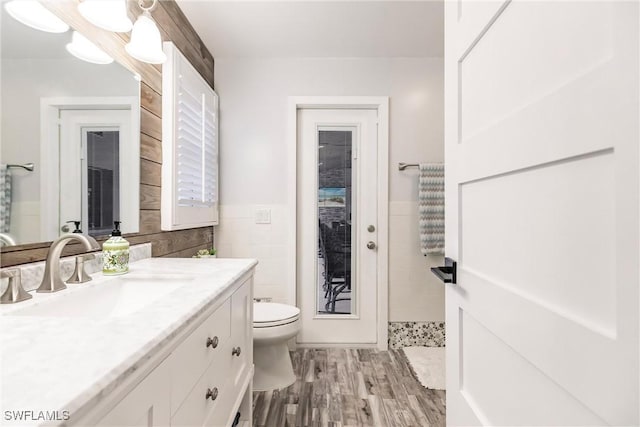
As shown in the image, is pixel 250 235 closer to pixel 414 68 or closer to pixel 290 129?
pixel 290 129

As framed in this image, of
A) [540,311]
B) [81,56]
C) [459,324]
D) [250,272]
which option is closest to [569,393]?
[540,311]

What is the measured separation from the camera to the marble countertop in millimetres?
429

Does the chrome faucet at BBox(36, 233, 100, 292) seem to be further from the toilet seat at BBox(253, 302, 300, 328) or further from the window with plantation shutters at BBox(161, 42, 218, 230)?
the toilet seat at BBox(253, 302, 300, 328)

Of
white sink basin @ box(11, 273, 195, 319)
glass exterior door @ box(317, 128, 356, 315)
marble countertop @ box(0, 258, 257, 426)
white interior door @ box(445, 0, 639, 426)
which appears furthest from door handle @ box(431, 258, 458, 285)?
glass exterior door @ box(317, 128, 356, 315)

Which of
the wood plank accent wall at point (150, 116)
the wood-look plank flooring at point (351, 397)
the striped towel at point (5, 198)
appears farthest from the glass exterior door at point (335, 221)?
the striped towel at point (5, 198)

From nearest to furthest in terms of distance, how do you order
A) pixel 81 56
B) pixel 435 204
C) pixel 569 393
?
pixel 569 393
pixel 81 56
pixel 435 204

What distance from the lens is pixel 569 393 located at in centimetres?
53

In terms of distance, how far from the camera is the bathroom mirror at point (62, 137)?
40.0 inches

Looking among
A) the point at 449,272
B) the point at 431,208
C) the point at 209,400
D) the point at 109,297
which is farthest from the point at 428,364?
the point at 109,297

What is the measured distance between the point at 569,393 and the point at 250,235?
245 centimetres

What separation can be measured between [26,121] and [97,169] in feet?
1.16

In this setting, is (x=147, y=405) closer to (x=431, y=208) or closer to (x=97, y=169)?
(x=97, y=169)

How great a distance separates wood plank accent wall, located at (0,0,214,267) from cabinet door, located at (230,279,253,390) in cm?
61

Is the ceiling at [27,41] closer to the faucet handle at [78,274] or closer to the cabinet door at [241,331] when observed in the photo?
the faucet handle at [78,274]
